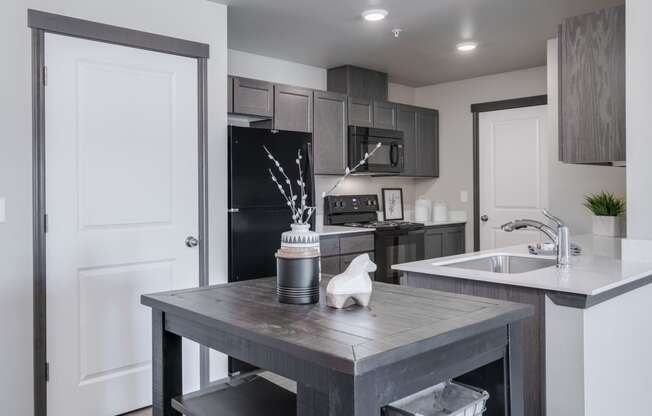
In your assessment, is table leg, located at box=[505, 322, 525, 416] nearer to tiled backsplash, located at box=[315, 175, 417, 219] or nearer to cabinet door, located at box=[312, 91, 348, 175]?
cabinet door, located at box=[312, 91, 348, 175]

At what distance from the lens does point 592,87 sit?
279 centimetres

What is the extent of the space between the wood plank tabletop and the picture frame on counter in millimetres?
3782

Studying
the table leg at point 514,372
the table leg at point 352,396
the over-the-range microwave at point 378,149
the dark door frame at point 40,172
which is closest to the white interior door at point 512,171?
the over-the-range microwave at point 378,149

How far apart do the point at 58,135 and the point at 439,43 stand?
290 centimetres

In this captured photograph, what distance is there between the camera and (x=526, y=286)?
2068mm

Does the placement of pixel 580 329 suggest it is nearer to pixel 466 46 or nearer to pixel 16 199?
pixel 16 199

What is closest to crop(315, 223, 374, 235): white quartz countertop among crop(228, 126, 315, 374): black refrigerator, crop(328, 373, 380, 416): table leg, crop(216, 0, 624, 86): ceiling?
crop(228, 126, 315, 374): black refrigerator

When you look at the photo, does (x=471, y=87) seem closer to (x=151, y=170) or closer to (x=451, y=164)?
(x=451, y=164)

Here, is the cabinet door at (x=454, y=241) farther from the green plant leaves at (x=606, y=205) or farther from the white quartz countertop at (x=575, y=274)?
the white quartz countertop at (x=575, y=274)

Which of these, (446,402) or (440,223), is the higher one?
(440,223)

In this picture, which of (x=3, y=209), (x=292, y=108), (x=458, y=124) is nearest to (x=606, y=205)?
(x=458, y=124)

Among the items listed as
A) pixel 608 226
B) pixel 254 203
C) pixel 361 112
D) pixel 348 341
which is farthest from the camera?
pixel 361 112

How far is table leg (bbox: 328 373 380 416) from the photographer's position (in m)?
1.05

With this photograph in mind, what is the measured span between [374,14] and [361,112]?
1497 mm
